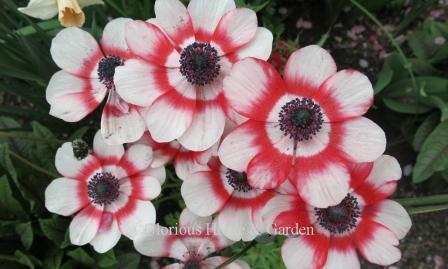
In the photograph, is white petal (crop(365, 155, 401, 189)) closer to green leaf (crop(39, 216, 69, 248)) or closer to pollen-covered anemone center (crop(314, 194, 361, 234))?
pollen-covered anemone center (crop(314, 194, 361, 234))

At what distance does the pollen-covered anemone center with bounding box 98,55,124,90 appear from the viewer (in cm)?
117

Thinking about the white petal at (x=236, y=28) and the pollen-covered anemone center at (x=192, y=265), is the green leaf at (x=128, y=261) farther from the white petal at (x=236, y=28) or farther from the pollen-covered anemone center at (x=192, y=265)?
the white petal at (x=236, y=28)

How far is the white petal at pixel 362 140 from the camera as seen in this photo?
954 millimetres

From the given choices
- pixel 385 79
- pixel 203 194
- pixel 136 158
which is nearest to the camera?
pixel 203 194

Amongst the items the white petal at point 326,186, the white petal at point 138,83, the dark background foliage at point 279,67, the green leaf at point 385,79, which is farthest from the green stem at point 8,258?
Result: the green leaf at point 385,79

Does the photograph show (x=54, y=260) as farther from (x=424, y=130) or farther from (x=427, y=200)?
(x=424, y=130)

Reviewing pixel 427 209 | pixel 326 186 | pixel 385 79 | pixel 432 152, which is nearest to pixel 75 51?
pixel 326 186

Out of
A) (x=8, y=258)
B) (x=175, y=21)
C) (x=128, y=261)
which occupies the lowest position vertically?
(x=128, y=261)

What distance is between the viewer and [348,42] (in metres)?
2.20

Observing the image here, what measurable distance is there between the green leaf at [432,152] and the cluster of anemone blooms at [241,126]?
0.63m

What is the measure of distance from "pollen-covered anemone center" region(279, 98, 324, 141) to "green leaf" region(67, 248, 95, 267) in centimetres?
81

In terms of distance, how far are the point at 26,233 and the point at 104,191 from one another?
366 mm

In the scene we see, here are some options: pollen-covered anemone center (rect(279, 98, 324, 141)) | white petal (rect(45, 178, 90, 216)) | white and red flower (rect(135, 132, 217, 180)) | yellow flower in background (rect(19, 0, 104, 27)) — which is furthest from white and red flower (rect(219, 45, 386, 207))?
white petal (rect(45, 178, 90, 216))

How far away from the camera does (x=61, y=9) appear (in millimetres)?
1137
